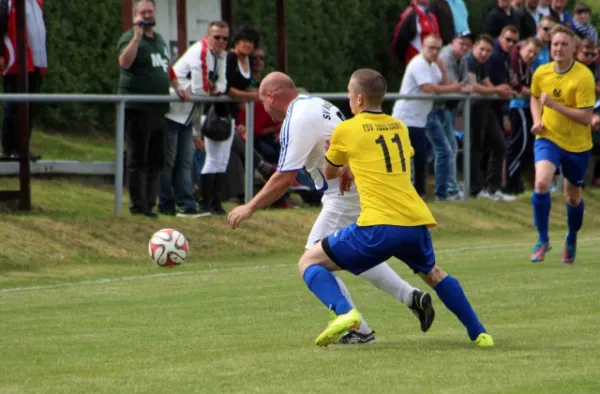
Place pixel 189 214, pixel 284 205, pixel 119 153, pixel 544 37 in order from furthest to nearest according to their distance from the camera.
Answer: pixel 544 37, pixel 284 205, pixel 189 214, pixel 119 153

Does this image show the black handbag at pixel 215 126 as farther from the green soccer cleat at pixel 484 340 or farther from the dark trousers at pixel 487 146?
the green soccer cleat at pixel 484 340

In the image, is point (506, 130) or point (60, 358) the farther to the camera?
point (506, 130)

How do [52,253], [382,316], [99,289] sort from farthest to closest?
1. [52,253]
2. [99,289]
3. [382,316]

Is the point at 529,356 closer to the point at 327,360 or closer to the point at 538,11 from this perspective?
the point at 327,360

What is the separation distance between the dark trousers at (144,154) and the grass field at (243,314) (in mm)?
296

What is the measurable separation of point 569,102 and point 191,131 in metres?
4.40

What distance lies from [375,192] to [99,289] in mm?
4903

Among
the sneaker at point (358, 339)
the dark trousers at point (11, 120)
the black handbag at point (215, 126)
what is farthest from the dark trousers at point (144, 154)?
the sneaker at point (358, 339)

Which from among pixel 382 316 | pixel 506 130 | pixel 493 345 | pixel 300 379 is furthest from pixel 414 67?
pixel 300 379

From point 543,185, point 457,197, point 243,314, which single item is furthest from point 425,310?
point 457,197

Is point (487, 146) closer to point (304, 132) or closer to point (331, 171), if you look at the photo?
point (304, 132)

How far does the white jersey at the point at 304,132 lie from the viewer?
377 inches

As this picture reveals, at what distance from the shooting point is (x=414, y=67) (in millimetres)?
19594

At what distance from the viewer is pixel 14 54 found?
1661 centimetres
